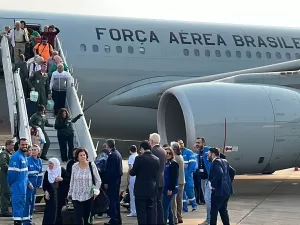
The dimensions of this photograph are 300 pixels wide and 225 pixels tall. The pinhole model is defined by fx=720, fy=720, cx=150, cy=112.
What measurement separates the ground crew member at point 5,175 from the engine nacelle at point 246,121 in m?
4.08

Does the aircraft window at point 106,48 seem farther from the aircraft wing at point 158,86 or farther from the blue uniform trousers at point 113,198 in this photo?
the blue uniform trousers at point 113,198

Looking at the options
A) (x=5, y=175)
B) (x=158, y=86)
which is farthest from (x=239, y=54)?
(x=5, y=175)

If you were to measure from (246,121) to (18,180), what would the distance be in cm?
584

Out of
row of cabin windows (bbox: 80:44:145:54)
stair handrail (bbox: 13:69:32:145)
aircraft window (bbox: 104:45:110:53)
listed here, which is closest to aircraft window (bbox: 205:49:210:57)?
row of cabin windows (bbox: 80:44:145:54)

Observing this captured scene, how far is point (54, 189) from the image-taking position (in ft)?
31.5

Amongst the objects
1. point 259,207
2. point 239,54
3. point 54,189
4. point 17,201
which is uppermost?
point 239,54

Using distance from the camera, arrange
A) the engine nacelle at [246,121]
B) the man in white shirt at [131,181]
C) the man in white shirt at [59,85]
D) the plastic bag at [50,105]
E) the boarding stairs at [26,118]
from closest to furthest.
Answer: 1. the man in white shirt at [131,181]
2. the boarding stairs at [26,118]
3. the man in white shirt at [59,85]
4. the plastic bag at [50,105]
5. the engine nacelle at [246,121]

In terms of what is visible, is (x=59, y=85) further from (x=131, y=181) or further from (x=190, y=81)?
(x=190, y=81)

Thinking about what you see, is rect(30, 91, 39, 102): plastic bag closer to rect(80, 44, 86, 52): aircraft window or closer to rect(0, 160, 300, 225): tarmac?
rect(0, 160, 300, 225): tarmac

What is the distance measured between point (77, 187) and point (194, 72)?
32.3 ft

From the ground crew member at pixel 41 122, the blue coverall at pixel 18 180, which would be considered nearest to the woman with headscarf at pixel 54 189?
the blue coverall at pixel 18 180

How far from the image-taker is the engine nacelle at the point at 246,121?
1434 centimetres

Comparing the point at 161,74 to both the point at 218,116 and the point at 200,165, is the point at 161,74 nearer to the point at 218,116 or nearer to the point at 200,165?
the point at 218,116

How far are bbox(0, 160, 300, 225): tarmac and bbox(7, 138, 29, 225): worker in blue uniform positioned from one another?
87 cm
